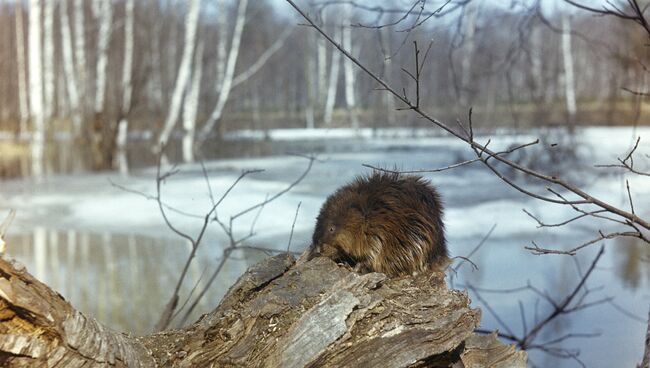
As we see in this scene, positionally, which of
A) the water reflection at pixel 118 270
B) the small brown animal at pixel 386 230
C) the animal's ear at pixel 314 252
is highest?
the small brown animal at pixel 386 230

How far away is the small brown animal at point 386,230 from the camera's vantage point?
2.94m

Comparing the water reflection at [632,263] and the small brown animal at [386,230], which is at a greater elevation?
the small brown animal at [386,230]

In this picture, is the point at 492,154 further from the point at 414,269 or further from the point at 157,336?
the point at 157,336

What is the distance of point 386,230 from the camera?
9.84 ft

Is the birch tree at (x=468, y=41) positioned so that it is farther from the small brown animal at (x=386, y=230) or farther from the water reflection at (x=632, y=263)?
the water reflection at (x=632, y=263)

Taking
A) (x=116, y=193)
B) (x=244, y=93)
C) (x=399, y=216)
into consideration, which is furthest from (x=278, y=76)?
(x=399, y=216)

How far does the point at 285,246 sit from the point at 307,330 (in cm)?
468

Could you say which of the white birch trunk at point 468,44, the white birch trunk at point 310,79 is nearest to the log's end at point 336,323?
the white birch trunk at point 468,44

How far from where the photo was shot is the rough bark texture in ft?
7.06

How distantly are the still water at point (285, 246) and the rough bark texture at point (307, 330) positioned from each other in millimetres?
1471

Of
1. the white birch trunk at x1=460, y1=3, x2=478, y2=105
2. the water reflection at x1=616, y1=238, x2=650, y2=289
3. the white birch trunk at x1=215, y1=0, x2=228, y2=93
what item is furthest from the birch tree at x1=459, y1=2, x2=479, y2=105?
the white birch trunk at x1=215, y1=0, x2=228, y2=93

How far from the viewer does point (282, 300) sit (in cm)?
236

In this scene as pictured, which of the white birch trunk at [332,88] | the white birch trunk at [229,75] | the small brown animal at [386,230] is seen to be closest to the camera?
the small brown animal at [386,230]

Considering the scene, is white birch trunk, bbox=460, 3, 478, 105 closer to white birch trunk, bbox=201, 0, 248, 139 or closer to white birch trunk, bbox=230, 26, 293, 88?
white birch trunk, bbox=230, 26, 293, 88
